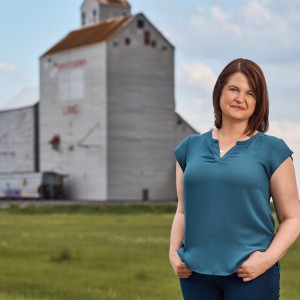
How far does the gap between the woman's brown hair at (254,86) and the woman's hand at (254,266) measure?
608 millimetres

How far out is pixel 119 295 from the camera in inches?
491

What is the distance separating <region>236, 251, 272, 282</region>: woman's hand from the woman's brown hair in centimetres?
61

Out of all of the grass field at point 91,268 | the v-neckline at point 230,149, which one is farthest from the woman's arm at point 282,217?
the grass field at point 91,268

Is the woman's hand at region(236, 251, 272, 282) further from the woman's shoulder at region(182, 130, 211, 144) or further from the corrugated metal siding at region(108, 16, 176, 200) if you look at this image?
the corrugated metal siding at region(108, 16, 176, 200)

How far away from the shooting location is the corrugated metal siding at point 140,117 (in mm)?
79188

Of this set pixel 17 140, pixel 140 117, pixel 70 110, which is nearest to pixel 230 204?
pixel 140 117

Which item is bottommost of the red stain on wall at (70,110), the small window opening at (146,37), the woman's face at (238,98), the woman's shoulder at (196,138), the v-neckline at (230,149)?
the v-neckline at (230,149)

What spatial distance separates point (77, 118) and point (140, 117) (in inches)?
208

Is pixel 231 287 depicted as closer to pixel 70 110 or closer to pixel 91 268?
pixel 91 268

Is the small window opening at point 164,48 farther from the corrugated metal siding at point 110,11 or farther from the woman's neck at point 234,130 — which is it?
the woman's neck at point 234,130

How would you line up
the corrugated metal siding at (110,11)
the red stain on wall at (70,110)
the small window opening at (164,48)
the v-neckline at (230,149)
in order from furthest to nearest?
the corrugated metal siding at (110,11), the small window opening at (164,48), the red stain on wall at (70,110), the v-neckline at (230,149)

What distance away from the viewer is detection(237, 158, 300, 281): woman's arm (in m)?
4.29

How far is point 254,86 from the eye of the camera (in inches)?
177

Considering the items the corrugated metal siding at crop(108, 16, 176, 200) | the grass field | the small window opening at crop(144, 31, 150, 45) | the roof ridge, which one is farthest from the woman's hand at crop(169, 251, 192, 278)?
the small window opening at crop(144, 31, 150, 45)
